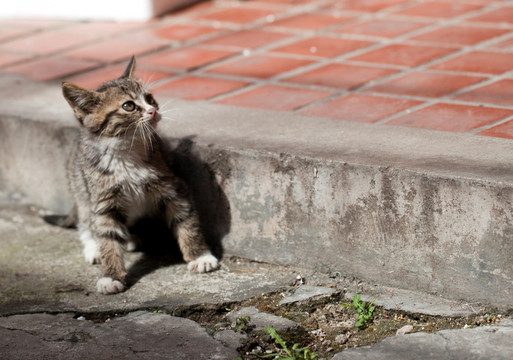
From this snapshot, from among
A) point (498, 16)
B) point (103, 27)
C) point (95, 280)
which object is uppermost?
point (103, 27)

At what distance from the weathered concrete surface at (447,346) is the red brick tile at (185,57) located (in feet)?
8.23

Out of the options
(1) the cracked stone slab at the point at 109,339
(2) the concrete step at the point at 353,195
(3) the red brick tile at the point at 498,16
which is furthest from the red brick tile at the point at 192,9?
(1) the cracked stone slab at the point at 109,339

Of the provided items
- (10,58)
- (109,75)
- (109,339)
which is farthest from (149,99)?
(10,58)

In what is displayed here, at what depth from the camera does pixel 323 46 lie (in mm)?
5203

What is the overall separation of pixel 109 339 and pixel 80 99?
1026mm

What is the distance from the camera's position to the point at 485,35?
5.16m

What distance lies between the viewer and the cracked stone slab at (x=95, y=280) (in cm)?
350

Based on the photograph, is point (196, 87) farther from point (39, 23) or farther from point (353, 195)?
point (39, 23)

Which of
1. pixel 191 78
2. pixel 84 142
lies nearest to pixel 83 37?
pixel 191 78

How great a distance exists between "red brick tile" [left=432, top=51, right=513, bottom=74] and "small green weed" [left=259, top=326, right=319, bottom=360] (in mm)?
2098

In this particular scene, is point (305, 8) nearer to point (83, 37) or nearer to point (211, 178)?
point (83, 37)

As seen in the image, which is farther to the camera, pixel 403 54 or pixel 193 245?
pixel 403 54

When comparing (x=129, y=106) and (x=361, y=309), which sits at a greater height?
(x=129, y=106)

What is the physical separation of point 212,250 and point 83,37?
8.30ft
